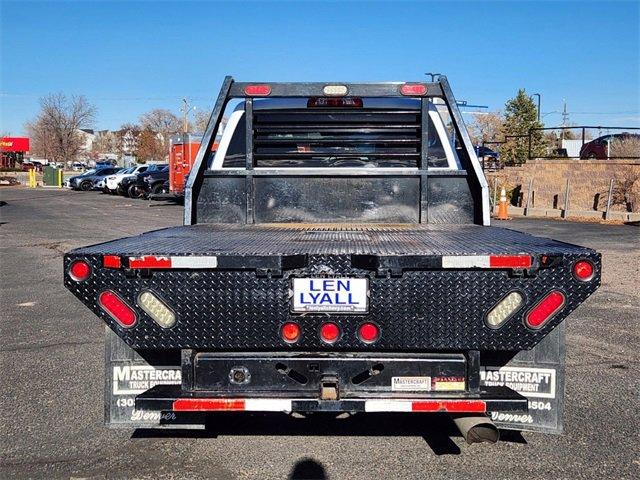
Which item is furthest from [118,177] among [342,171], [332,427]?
[332,427]

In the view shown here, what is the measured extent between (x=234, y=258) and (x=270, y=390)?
682 mm

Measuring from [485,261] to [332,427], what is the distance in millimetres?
1857

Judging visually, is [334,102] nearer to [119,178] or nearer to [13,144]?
[119,178]

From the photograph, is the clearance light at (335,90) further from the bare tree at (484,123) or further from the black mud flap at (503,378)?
the bare tree at (484,123)

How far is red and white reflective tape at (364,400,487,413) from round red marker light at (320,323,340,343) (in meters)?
0.34

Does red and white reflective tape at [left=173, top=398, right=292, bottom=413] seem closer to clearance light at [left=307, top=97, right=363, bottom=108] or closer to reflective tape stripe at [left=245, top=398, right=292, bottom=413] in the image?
reflective tape stripe at [left=245, top=398, right=292, bottom=413]

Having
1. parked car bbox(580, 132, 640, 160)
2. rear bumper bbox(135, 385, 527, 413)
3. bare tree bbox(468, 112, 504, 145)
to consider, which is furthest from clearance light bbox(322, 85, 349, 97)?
bare tree bbox(468, 112, 504, 145)

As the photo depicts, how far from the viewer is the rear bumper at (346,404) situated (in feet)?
10.6

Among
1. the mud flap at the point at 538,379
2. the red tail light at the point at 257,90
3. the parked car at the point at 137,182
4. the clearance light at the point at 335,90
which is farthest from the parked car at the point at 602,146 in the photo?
the mud flap at the point at 538,379

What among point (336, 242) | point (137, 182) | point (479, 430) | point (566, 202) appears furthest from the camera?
point (137, 182)

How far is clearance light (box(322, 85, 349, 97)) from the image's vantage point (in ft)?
17.2

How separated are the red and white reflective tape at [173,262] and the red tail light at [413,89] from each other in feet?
8.39

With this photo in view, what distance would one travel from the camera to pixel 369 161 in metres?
5.45

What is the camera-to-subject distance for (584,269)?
3182mm
